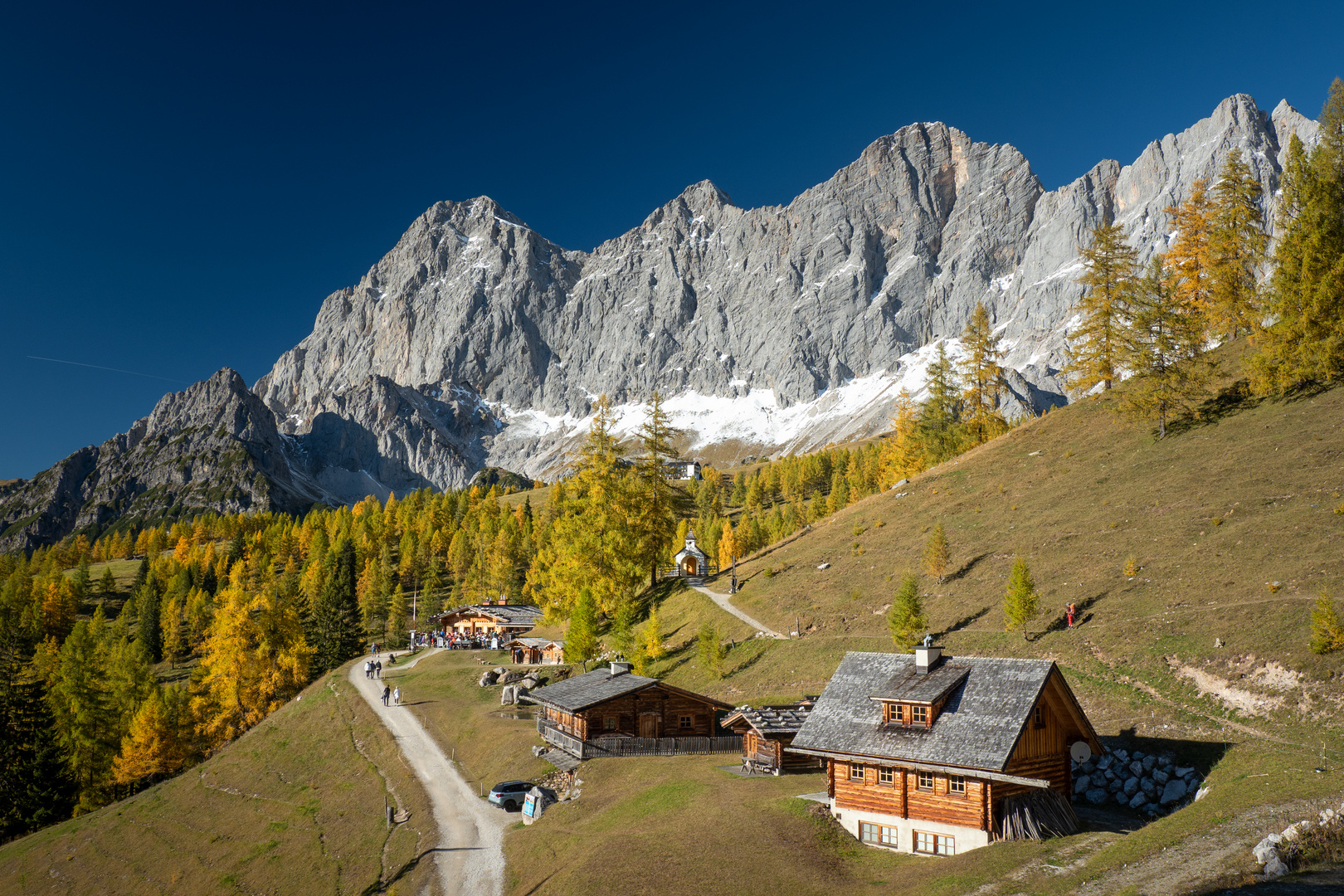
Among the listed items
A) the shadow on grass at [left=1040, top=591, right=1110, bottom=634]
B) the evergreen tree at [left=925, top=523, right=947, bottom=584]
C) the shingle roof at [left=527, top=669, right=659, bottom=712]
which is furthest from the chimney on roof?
the evergreen tree at [left=925, top=523, right=947, bottom=584]

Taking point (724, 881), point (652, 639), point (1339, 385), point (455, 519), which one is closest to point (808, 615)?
point (652, 639)

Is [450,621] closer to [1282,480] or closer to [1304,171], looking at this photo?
[1282,480]

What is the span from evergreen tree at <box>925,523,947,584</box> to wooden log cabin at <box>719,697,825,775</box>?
16.9 meters

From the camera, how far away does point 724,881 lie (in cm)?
2148

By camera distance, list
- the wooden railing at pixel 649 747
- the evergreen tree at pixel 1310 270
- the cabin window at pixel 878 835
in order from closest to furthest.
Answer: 1. the cabin window at pixel 878 835
2. the wooden railing at pixel 649 747
3. the evergreen tree at pixel 1310 270

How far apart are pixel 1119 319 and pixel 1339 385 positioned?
666 inches

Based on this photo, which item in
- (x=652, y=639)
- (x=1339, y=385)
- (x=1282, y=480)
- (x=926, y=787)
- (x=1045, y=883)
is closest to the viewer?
(x=1045, y=883)

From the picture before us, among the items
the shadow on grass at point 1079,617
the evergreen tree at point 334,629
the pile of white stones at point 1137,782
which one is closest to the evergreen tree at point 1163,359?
the shadow on grass at point 1079,617

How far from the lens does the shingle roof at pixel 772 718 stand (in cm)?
3344

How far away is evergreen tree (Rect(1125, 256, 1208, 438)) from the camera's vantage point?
54781mm

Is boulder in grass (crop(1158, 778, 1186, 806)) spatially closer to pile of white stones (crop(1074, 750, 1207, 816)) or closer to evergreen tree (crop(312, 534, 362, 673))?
pile of white stones (crop(1074, 750, 1207, 816))

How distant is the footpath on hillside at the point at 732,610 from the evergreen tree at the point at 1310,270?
36783 mm

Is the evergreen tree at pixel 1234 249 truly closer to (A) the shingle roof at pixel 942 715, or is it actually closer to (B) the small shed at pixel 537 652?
(A) the shingle roof at pixel 942 715

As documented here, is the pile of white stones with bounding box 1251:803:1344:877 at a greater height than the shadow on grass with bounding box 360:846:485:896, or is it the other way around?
the pile of white stones with bounding box 1251:803:1344:877
